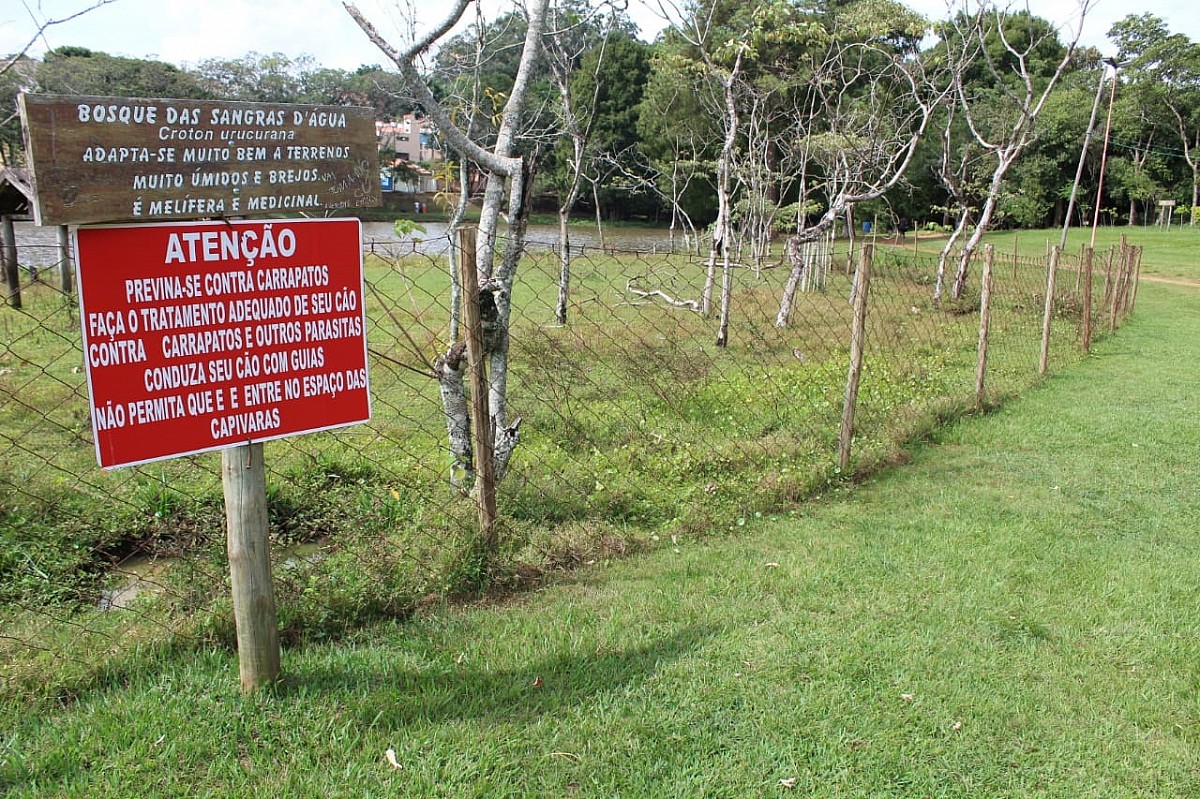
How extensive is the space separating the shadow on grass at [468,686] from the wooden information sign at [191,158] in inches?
59.4

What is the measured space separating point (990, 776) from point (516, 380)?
6.31 metres

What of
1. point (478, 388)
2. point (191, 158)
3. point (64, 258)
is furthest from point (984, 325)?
point (64, 258)

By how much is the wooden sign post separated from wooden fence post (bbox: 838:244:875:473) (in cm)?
332

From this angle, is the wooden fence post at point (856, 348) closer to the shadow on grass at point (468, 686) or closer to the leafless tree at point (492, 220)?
the leafless tree at point (492, 220)

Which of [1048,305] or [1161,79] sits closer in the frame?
[1048,305]

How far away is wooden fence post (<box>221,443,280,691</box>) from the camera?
8.25 ft

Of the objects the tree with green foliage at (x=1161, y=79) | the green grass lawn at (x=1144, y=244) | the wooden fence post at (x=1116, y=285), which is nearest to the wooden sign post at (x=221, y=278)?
the wooden fence post at (x=1116, y=285)

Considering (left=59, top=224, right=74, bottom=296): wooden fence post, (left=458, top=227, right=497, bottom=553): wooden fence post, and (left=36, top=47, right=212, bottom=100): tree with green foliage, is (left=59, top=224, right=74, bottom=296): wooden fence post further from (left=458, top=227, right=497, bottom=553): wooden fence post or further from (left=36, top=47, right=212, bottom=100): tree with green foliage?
(left=36, top=47, right=212, bottom=100): tree with green foliage

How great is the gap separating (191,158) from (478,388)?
57.9 inches

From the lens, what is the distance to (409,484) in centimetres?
502

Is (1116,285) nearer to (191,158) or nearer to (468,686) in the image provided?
(468,686)

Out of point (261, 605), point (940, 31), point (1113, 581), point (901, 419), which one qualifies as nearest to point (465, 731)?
point (261, 605)

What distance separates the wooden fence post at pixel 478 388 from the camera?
3.32 m

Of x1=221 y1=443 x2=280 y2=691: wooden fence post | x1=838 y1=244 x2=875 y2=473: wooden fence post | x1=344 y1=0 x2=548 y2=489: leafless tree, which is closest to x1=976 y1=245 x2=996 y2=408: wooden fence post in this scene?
x1=838 y1=244 x2=875 y2=473: wooden fence post
